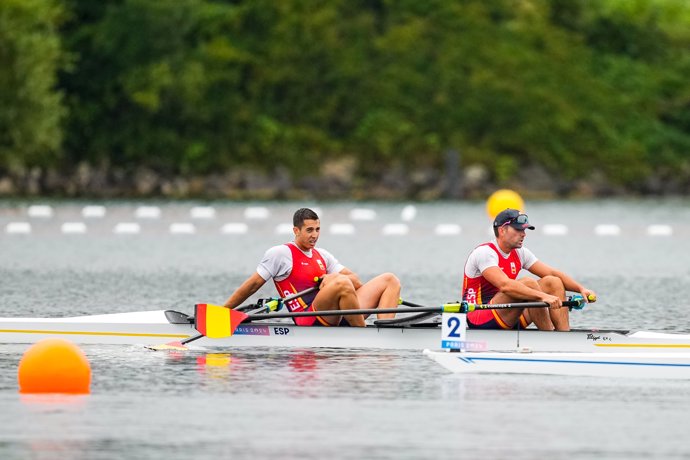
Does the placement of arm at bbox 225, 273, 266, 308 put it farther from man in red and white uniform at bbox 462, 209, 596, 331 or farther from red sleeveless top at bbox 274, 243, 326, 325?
man in red and white uniform at bbox 462, 209, 596, 331

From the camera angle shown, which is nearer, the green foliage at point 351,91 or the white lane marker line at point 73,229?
the white lane marker line at point 73,229

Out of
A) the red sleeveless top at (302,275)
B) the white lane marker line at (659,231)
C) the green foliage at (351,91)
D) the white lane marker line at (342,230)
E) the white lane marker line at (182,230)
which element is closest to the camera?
the red sleeveless top at (302,275)

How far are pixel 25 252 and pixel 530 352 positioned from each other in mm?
A: 22148

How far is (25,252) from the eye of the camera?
37.5 metres

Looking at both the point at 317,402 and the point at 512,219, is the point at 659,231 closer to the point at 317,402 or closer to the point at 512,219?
the point at 512,219

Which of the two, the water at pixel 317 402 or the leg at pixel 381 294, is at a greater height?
the leg at pixel 381 294

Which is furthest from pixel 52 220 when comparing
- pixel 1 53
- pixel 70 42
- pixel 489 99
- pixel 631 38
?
pixel 631 38

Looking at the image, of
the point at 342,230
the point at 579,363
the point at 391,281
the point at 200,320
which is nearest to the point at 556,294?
the point at 579,363

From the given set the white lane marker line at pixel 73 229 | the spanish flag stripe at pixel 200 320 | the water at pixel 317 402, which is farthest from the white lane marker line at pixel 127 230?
the spanish flag stripe at pixel 200 320

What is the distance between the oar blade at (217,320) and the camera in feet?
59.6

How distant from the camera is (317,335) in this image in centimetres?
1838

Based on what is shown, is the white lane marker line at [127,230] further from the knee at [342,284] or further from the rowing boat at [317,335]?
the knee at [342,284]

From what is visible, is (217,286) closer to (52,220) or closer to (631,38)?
(52,220)

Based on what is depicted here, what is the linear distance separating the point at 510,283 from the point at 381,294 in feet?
5.24
